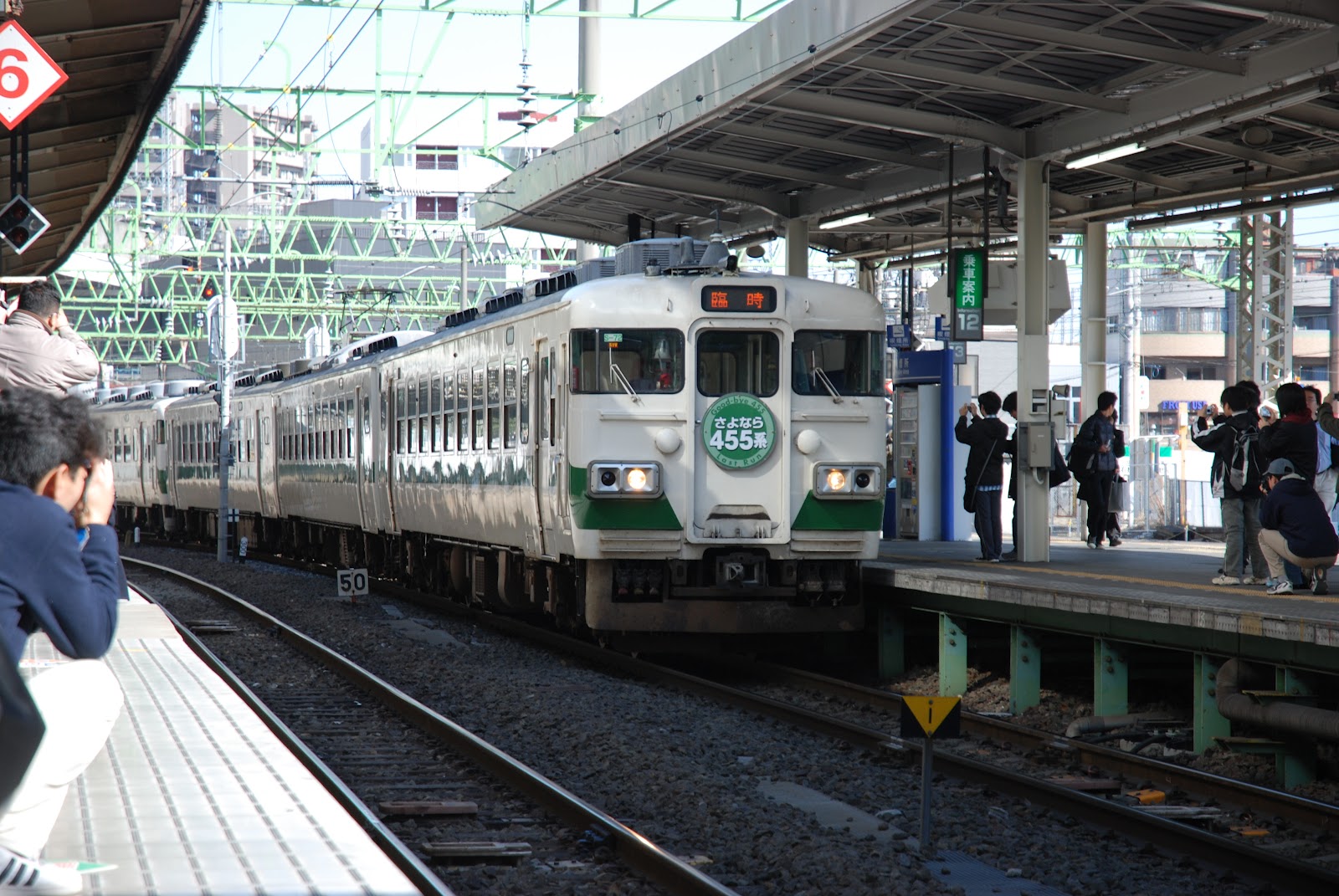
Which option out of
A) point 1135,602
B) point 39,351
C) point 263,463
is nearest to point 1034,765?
point 1135,602

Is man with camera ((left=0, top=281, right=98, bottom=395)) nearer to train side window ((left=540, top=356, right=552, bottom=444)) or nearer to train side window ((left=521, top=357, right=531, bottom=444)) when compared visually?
train side window ((left=540, top=356, right=552, bottom=444))

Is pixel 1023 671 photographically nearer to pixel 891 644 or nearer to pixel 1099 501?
pixel 891 644

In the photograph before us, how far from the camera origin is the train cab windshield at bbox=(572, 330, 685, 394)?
12656mm

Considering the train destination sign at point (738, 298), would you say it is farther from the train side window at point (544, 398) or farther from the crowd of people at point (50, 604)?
the crowd of people at point (50, 604)

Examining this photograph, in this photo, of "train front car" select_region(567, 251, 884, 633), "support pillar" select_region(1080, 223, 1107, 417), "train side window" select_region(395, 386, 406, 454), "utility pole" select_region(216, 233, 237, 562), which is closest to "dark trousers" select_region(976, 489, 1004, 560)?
"train front car" select_region(567, 251, 884, 633)

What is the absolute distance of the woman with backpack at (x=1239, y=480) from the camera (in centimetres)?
1118

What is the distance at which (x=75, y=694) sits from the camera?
4.73 m

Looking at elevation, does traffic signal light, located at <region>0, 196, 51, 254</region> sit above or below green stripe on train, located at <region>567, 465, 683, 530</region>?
above

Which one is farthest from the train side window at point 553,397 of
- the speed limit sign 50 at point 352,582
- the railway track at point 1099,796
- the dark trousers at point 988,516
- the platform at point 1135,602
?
the speed limit sign 50 at point 352,582

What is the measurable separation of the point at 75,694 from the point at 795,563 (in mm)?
8656

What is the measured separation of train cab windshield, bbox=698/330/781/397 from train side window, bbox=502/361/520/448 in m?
2.21

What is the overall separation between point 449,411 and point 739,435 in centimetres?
512

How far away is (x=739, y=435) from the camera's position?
503 inches

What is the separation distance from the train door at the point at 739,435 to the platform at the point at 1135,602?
1.37 meters
